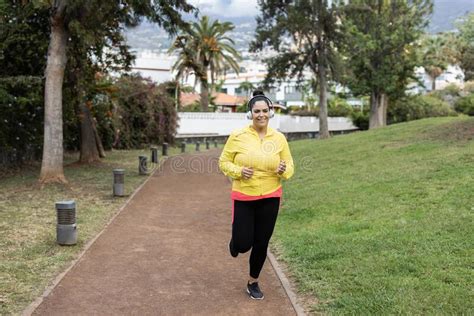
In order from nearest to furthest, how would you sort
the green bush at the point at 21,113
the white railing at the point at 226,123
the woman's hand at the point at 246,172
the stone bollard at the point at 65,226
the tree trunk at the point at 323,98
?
the woman's hand at the point at 246,172 → the stone bollard at the point at 65,226 → the green bush at the point at 21,113 → the tree trunk at the point at 323,98 → the white railing at the point at 226,123

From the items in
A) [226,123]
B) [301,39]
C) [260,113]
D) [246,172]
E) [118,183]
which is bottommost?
[118,183]

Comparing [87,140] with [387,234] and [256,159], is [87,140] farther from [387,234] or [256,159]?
[256,159]

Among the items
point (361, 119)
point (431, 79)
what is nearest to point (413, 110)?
point (361, 119)

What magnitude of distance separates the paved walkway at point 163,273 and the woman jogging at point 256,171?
67 centimetres

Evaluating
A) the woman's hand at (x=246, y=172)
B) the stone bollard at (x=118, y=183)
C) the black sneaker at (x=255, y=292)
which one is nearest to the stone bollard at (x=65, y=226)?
the black sneaker at (x=255, y=292)

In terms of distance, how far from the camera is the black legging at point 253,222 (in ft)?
16.5

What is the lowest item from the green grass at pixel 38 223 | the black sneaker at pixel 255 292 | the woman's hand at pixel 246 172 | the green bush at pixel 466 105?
the green grass at pixel 38 223

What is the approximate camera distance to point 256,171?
4941 millimetres

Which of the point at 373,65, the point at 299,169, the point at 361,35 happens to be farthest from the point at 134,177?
the point at 373,65

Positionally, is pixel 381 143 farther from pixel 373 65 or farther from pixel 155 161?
pixel 373 65

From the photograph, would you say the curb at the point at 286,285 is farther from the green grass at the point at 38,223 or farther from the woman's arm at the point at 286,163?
the green grass at the point at 38,223

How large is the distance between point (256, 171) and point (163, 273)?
2.03 meters

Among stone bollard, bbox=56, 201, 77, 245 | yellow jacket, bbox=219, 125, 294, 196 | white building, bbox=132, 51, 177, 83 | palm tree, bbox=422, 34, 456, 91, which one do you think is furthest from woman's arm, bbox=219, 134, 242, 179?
white building, bbox=132, 51, 177, 83

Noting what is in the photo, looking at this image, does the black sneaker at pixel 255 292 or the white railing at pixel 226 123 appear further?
the white railing at pixel 226 123
